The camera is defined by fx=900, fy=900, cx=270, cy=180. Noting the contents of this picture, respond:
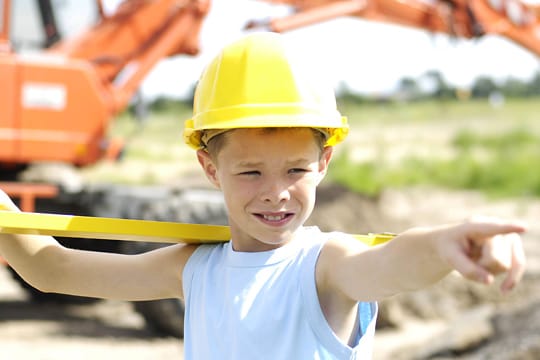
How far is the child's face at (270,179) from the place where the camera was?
5.27ft

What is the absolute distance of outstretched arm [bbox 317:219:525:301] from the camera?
117 cm

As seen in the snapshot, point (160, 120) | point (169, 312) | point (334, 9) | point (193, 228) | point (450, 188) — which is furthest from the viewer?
point (160, 120)

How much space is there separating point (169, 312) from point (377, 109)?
94.9 ft

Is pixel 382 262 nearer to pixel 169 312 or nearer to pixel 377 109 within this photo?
pixel 169 312

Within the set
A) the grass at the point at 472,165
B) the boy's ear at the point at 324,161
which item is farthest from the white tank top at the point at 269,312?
the grass at the point at 472,165

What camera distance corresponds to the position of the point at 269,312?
1.62 meters

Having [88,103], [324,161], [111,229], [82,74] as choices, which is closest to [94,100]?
[88,103]

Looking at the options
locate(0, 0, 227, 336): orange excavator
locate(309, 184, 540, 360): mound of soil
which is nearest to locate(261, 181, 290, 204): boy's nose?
locate(309, 184, 540, 360): mound of soil

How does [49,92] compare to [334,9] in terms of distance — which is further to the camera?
Answer: [334,9]

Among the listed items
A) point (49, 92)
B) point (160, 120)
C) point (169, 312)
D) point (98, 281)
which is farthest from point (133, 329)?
point (160, 120)

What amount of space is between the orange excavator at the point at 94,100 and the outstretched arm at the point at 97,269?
12.6 feet

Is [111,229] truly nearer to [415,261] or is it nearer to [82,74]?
[415,261]

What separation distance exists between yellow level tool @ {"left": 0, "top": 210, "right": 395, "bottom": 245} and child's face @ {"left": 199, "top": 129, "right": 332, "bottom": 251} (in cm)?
15

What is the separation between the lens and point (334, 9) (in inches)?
292
